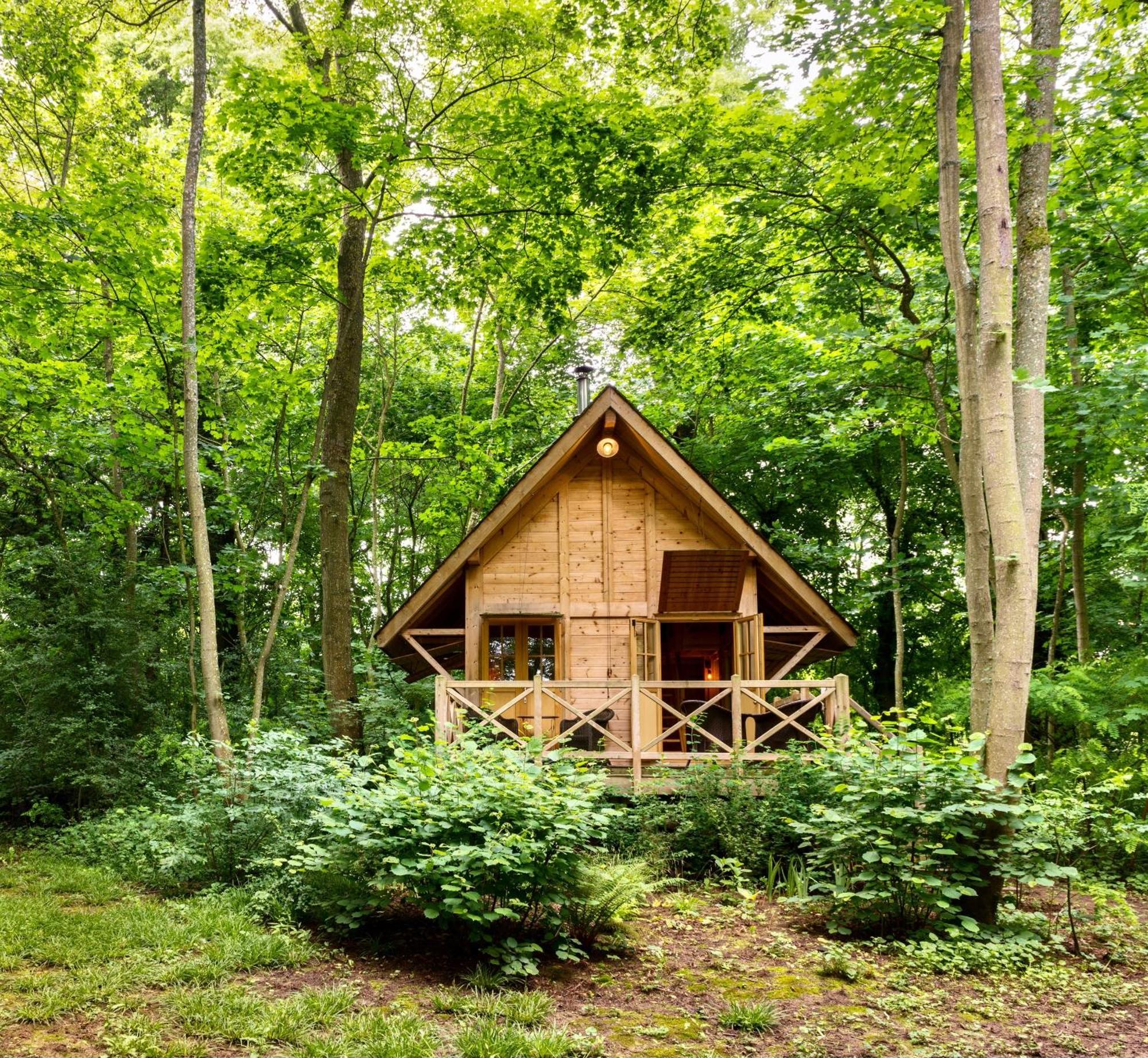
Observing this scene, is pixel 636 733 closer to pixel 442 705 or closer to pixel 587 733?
pixel 587 733

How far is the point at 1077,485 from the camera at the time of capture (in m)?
13.1

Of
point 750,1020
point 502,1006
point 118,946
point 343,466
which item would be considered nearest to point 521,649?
point 343,466

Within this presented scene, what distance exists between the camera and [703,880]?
8164 millimetres

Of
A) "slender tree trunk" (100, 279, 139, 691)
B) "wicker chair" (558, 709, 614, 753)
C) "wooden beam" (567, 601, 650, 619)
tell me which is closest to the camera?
"wicker chair" (558, 709, 614, 753)

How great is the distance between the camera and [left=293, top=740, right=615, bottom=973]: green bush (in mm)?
5586

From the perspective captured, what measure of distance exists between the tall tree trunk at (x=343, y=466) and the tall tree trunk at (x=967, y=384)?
7735 millimetres

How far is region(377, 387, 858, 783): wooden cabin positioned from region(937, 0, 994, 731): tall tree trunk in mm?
4446

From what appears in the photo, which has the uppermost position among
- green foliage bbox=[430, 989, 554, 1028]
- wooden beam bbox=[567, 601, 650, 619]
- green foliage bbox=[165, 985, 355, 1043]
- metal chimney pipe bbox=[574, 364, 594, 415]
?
metal chimney pipe bbox=[574, 364, 594, 415]

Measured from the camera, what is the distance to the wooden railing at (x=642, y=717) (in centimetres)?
928

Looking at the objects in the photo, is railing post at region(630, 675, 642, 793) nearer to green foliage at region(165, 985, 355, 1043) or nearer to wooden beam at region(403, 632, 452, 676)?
wooden beam at region(403, 632, 452, 676)

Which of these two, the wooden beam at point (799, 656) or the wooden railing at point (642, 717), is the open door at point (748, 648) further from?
the wooden railing at point (642, 717)

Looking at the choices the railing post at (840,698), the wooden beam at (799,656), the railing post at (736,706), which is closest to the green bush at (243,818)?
the railing post at (736,706)

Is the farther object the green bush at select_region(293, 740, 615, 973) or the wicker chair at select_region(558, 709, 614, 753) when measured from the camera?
the wicker chair at select_region(558, 709, 614, 753)

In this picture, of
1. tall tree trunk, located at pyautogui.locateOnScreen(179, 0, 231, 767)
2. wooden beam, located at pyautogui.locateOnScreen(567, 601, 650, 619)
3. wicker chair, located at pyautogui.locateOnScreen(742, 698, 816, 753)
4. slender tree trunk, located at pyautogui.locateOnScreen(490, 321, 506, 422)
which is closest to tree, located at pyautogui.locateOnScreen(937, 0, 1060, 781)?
wicker chair, located at pyautogui.locateOnScreen(742, 698, 816, 753)
